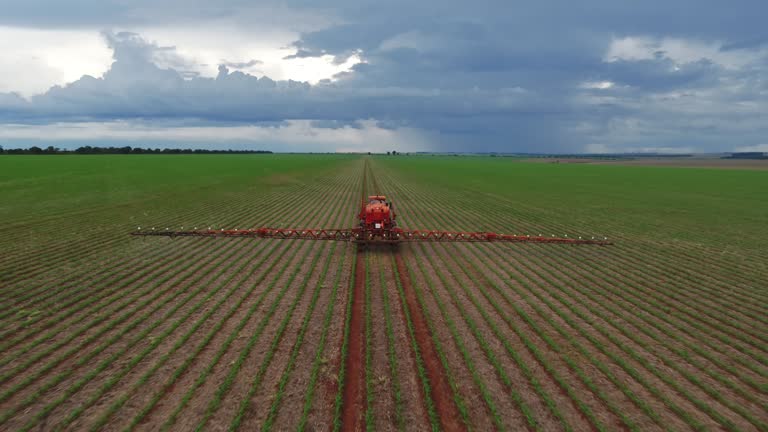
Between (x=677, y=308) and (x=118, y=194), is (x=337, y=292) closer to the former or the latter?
(x=677, y=308)

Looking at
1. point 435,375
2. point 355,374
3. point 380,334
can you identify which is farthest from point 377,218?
point 435,375

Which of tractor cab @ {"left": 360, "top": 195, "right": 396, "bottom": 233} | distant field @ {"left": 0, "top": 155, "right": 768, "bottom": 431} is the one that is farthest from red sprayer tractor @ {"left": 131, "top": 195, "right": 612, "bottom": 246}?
distant field @ {"left": 0, "top": 155, "right": 768, "bottom": 431}

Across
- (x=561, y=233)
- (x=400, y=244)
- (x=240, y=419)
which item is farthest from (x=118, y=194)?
(x=561, y=233)

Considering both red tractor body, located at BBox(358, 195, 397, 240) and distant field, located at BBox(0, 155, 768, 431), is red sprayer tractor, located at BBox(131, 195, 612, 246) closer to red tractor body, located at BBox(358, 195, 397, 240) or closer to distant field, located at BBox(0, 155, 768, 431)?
red tractor body, located at BBox(358, 195, 397, 240)

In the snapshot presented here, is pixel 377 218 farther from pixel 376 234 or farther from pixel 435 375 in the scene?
pixel 435 375

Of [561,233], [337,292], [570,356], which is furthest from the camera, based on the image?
[561,233]

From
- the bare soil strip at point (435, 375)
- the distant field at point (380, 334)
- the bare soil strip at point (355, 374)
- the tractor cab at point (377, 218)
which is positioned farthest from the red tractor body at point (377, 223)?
Result: the bare soil strip at point (435, 375)

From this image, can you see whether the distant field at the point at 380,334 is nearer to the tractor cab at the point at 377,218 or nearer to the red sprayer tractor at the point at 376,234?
the red sprayer tractor at the point at 376,234
